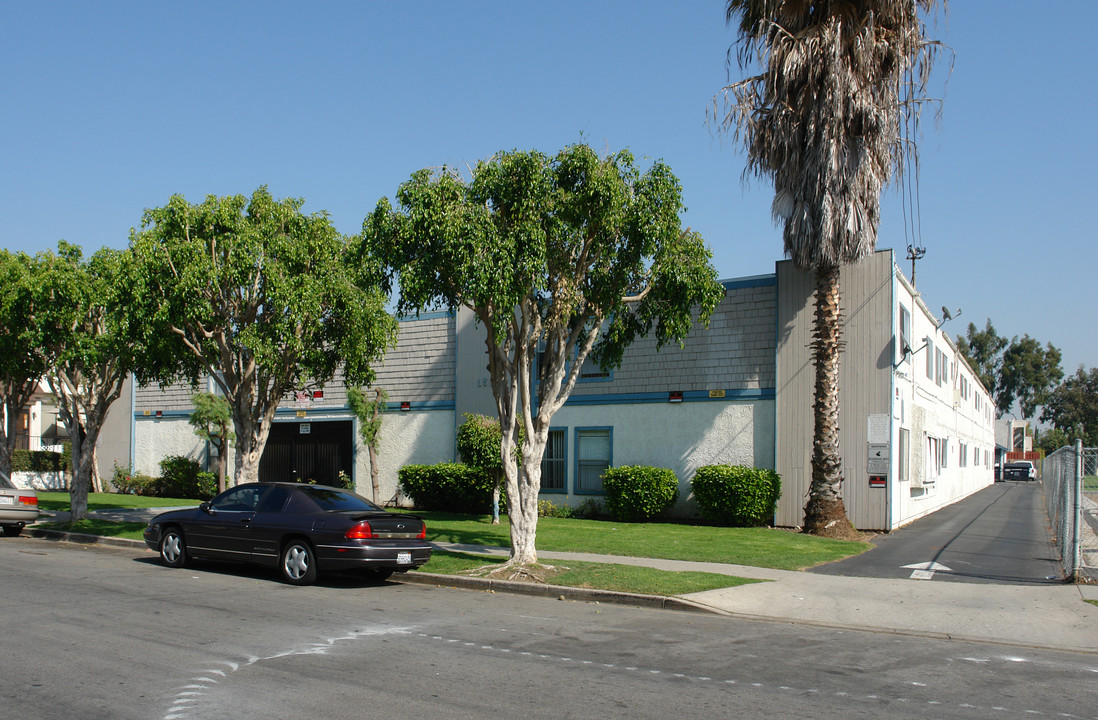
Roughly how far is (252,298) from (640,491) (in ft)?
33.3

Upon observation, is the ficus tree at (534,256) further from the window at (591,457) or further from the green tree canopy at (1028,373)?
the green tree canopy at (1028,373)

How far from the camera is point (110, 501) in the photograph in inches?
1071

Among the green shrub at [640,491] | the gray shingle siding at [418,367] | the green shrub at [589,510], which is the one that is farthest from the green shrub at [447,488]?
the green shrub at [640,491]

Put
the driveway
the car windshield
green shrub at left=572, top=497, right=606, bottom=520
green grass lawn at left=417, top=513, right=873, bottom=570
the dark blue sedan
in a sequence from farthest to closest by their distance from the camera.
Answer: green shrub at left=572, top=497, right=606, bottom=520 → green grass lawn at left=417, top=513, right=873, bottom=570 → the driveway → the car windshield → the dark blue sedan

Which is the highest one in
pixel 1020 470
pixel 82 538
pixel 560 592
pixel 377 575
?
pixel 560 592

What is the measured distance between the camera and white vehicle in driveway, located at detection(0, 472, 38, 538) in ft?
59.1

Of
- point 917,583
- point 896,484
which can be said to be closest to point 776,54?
point 896,484

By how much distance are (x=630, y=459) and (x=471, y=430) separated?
449 cm

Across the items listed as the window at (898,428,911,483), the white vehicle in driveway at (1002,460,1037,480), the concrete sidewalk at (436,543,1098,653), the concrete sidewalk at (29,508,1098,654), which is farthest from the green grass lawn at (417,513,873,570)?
the white vehicle in driveway at (1002,460,1037,480)

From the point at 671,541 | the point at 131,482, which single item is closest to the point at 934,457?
the point at 671,541

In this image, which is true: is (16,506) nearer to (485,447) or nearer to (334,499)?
(334,499)

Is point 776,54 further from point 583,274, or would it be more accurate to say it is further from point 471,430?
point 471,430

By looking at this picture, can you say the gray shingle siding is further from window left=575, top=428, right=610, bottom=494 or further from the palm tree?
the palm tree

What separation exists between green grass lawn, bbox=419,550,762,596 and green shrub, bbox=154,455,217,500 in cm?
1821
